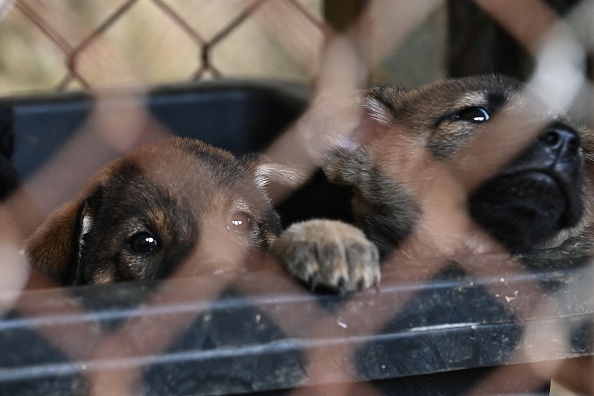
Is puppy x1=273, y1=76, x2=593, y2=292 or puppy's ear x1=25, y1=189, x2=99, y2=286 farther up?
puppy x1=273, y1=76, x2=593, y2=292

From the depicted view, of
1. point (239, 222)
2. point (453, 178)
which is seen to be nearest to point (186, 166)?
point (239, 222)

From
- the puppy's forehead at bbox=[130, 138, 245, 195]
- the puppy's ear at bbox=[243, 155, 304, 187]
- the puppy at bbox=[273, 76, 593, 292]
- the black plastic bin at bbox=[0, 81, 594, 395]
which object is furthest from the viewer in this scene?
the puppy's ear at bbox=[243, 155, 304, 187]

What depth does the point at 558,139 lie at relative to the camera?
1.94 metres

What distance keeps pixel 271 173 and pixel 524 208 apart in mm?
791

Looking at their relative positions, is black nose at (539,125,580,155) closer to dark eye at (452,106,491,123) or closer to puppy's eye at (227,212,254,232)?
dark eye at (452,106,491,123)

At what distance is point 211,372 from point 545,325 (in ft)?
1.96

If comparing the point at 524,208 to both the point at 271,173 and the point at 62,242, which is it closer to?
the point at 271,173

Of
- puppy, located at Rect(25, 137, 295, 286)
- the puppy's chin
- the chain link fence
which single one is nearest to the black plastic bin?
the chain link fence

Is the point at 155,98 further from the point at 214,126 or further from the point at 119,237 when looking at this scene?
the point at 119,237

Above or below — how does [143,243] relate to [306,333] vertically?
below

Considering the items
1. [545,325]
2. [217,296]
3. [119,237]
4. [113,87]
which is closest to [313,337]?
[217,296]

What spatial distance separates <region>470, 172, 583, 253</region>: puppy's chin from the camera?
6.38ft

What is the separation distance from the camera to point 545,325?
4.84 feet

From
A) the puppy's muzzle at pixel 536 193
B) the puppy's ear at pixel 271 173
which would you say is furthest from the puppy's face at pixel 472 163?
the puppy's ear at pixel 271 173
